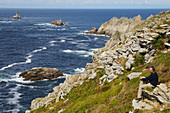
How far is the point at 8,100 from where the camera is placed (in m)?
47.5

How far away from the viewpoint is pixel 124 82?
70.9 feet

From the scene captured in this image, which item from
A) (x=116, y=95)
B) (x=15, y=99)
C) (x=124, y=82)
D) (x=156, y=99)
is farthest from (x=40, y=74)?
(x=156, y=99)

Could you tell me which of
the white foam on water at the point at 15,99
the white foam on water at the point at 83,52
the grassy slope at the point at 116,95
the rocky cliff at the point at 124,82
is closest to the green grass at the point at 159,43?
the rocky cliff at the point at 124,82

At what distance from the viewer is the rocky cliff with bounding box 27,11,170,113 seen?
49.1ft

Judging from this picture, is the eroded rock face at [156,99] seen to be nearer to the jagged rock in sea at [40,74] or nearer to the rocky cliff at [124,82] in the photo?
the rocky cliff at [124,82]

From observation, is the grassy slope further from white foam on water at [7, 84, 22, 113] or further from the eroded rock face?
white foam on water at [7, 84, 22, 113]

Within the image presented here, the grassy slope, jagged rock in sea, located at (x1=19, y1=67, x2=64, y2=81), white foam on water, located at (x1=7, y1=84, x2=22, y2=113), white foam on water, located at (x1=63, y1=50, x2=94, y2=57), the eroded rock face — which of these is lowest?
white foam on water, located at (x1=7, y1=84, x2=22, y2=113)

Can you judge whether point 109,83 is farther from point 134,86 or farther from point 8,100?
point 8,100

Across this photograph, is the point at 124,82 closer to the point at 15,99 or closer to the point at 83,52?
the point at 15,99

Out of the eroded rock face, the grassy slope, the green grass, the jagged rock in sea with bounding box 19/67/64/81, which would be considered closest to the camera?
the eroded rock face

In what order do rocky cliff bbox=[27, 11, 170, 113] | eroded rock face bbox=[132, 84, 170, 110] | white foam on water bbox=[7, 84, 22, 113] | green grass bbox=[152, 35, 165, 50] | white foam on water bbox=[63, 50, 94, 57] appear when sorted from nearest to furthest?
eroded rock face bbox=[132, 84, 170, 110]
rocky cliff bbox=[27, 11, 170, 113]
green grass bbox=[152, 35, 165, 50]
white foam on water bbox=[7, 84, 22, 113]
white foam on water bbox=[63, 50, 94, 57]

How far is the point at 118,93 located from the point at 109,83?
5393 millimetres

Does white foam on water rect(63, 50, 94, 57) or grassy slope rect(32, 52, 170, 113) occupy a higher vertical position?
grassy slope rect(32, 52, 170, 113)

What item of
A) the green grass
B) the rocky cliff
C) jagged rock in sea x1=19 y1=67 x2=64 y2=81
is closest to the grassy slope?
the rocky cliff
